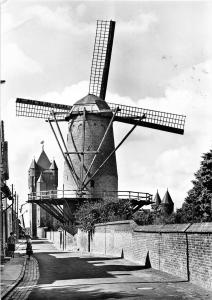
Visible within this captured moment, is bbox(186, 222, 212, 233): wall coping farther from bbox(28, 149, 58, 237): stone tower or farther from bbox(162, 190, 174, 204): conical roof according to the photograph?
bbox(162, 190, 174, 204): conical roof

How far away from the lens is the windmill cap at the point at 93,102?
3931cm

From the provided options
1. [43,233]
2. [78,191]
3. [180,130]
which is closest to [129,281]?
[78,191]

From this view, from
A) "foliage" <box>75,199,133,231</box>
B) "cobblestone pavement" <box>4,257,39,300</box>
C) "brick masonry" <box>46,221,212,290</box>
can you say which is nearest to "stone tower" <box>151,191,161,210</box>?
"foliage" <box>75,199,133,231</box>

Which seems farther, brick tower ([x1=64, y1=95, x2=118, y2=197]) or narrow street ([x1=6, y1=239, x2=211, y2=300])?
brick tower ([x1=64, y1=95, x2=118, y2=197])

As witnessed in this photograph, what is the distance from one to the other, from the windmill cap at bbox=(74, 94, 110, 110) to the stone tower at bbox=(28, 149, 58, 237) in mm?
58002

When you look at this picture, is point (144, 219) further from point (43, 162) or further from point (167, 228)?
point (43, 162)

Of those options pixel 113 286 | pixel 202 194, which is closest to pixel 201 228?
pixel 113 286

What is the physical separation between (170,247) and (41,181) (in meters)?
85.0

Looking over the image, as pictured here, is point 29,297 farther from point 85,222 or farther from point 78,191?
point 78,191

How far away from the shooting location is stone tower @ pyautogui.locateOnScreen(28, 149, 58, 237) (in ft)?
321

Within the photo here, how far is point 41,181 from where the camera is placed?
3944 inches

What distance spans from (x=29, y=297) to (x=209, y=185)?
80.3 feet

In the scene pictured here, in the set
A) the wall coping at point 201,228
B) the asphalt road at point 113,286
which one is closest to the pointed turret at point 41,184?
the asphalt road at point 113,286

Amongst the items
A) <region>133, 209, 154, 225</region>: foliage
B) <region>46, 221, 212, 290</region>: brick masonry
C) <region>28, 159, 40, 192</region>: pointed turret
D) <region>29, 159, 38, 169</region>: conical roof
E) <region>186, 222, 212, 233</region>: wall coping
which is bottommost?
<region>46, 221, 212, 290</region>: brick masonry
